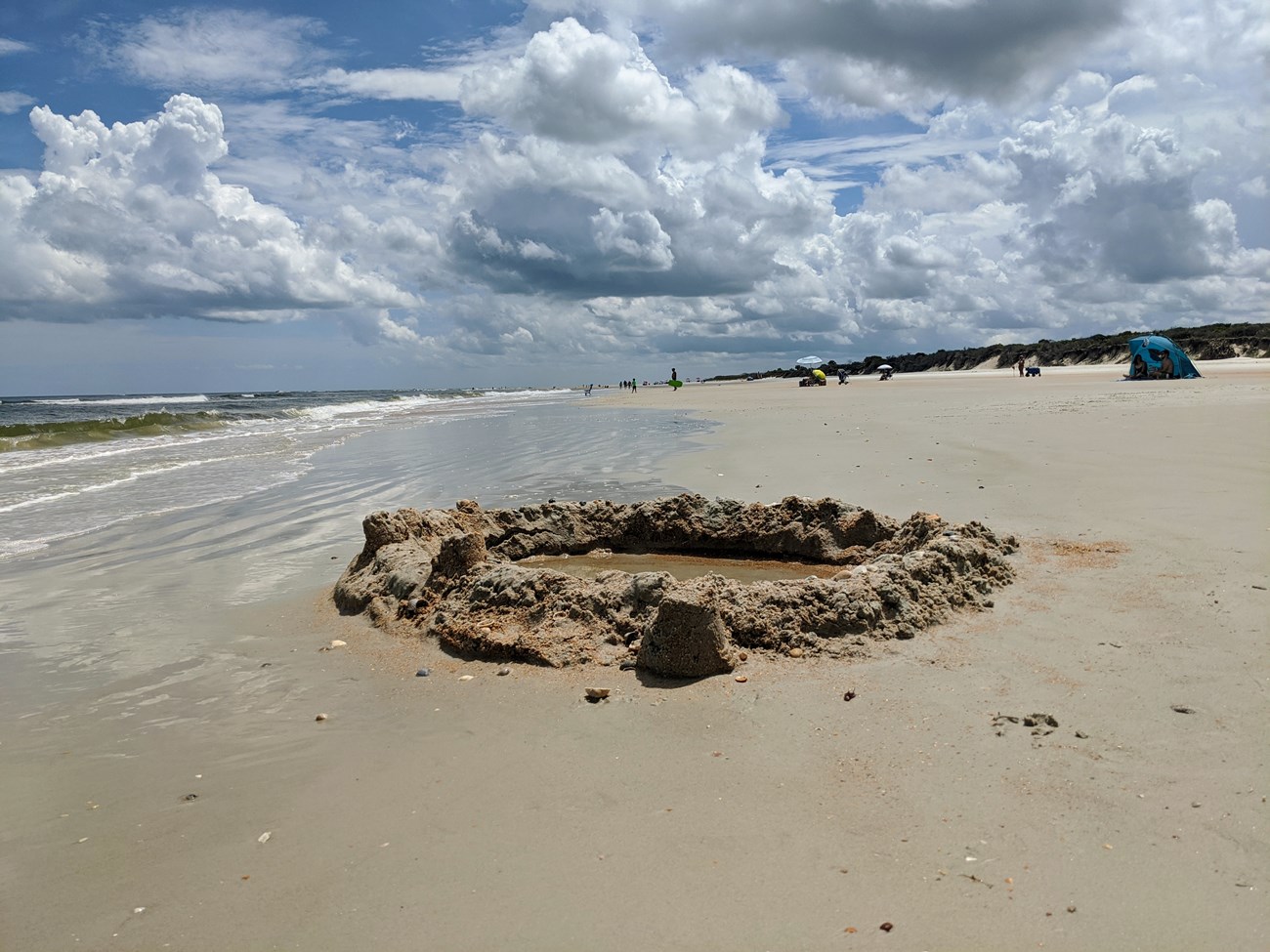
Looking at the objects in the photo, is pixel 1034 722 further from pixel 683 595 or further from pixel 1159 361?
pixel 1159 361

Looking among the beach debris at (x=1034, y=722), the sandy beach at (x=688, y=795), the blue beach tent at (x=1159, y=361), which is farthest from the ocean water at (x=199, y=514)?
the blue beach tent at (x=1159, y=361)

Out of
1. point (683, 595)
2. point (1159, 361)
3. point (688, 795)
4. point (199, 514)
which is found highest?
point (1159, 361)

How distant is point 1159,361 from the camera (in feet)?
96.9

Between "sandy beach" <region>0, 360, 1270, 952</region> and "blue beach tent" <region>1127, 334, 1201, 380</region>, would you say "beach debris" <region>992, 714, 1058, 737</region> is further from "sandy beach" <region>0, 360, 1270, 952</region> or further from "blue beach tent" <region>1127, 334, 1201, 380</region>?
"blue beach tent" <region>1127, 334, 1201, 380</region>

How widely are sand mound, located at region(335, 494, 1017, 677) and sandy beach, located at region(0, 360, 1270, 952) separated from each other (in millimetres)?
167

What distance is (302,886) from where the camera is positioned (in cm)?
254

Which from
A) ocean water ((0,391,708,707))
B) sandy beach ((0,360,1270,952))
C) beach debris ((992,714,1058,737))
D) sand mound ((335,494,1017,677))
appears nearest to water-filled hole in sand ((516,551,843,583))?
sand mound ((335,494,1017,677))

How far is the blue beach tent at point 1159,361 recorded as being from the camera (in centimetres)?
2942

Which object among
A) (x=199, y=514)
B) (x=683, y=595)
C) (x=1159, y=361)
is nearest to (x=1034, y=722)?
(x=683, y=595)

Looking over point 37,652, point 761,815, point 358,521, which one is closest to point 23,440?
point 358,521

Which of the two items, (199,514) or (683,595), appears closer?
(683,595)

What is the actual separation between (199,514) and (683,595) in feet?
25.4

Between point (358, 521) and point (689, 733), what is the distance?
247 inches

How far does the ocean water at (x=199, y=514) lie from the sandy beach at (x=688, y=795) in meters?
0.45
